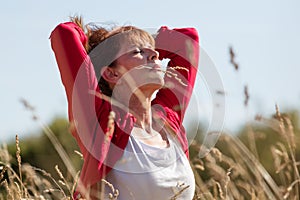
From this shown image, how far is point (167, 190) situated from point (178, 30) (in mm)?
1156

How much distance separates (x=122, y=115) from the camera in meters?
3.16

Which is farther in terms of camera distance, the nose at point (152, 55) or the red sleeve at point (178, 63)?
the red sleeve at point (178, 63)

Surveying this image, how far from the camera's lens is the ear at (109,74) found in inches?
128

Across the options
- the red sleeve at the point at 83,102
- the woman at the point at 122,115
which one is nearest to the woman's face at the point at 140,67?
the woman at the point at 122,115

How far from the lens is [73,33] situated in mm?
3148

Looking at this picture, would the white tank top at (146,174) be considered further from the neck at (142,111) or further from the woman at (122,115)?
the neck at (142,111)

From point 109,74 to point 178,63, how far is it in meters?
0.54

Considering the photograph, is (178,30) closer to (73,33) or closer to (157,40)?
(157,40)

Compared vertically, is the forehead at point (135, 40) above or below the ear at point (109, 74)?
above

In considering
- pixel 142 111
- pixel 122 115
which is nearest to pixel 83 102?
pixel 122 115

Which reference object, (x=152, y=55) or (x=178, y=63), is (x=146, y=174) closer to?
(x=152, y=55)

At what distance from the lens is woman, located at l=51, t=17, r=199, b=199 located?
9.78 ft

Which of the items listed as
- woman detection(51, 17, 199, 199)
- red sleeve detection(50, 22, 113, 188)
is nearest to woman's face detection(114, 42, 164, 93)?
woman detection(51, 17, 199, 199)

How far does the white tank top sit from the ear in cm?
30
